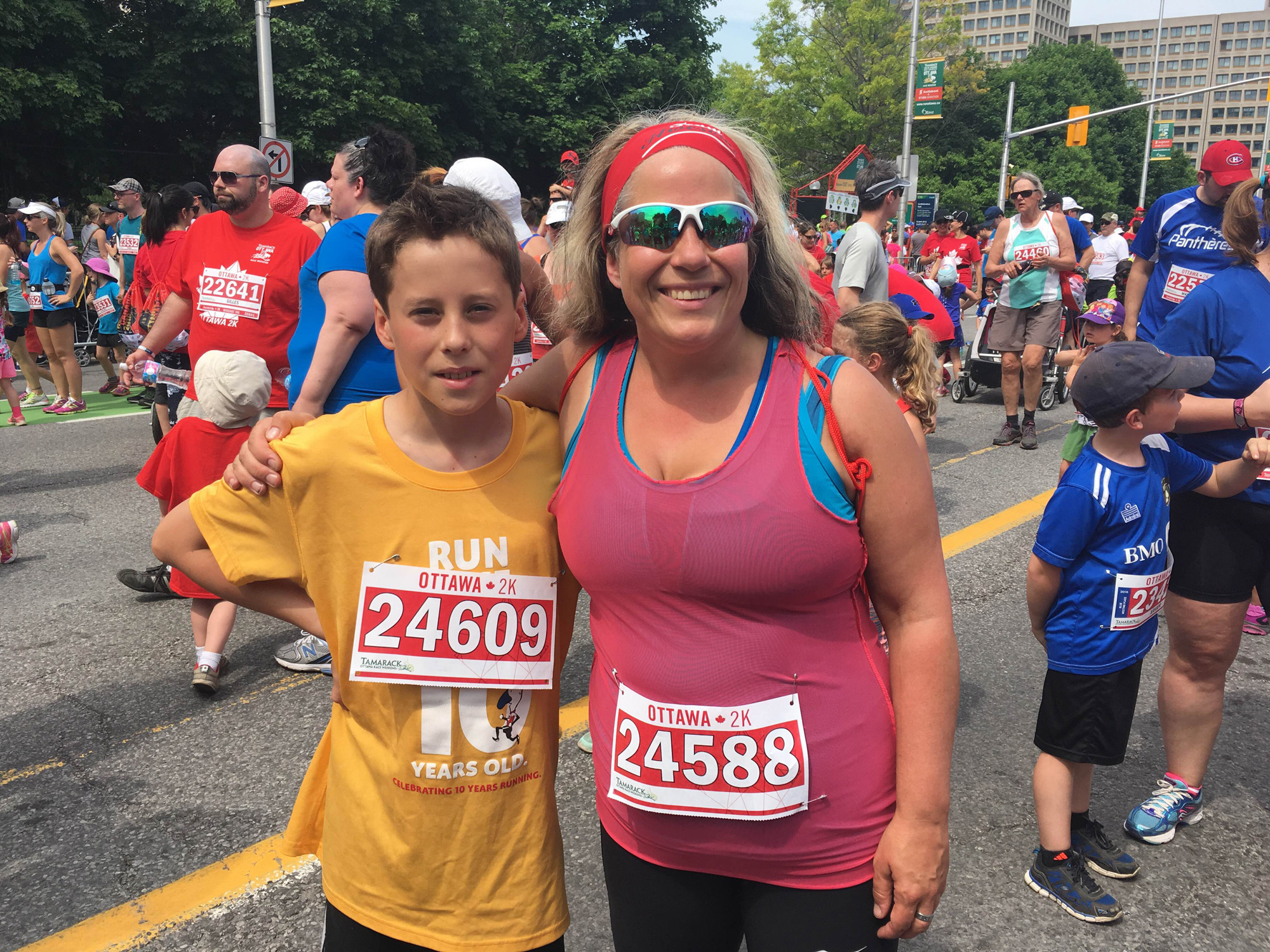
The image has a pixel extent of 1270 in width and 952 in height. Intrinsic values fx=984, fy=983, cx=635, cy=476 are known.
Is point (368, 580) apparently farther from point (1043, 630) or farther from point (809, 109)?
point (809, 109)

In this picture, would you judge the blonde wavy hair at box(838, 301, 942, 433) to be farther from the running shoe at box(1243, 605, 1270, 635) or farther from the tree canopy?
the tree canopy

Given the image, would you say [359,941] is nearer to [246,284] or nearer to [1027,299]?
[246,284]

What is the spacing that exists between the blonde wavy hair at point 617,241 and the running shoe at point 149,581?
13.0ft

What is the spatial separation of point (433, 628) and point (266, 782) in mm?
2001

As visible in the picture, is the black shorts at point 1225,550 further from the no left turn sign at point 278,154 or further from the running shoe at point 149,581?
the no left turn sign at point 278,154

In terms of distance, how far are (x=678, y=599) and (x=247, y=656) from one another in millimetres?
3451

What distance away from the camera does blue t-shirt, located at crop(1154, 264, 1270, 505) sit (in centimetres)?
291

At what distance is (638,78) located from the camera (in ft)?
122

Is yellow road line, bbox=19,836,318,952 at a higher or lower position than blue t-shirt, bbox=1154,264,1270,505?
lower

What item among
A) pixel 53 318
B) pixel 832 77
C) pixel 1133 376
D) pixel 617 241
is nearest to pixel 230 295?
pixel 617 241

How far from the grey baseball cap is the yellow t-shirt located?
1832 millimetres

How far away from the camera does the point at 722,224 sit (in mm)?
1503

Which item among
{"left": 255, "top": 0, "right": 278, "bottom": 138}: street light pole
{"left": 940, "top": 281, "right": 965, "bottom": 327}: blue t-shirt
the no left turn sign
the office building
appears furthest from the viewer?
the office building

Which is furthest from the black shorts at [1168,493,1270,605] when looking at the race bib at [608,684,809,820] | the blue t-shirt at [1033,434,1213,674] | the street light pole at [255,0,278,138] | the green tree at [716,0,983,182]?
the green tree at [716,0,983,182]
